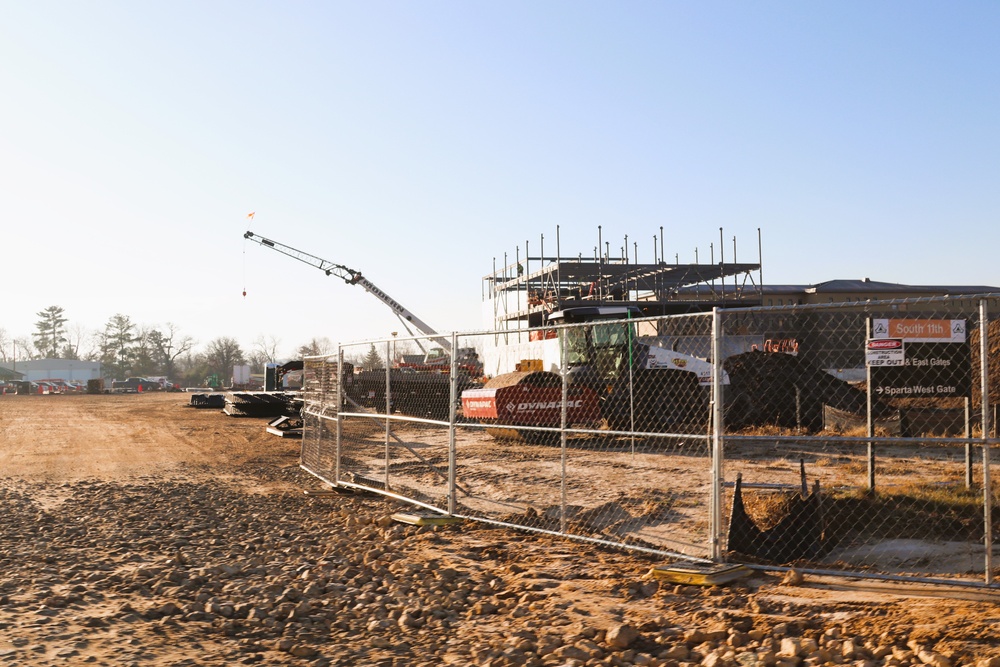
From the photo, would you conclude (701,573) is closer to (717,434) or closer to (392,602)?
(717,434)

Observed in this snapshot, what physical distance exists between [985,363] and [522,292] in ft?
140

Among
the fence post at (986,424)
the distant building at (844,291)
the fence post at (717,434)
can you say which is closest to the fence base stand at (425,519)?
the fence post at (717,434)

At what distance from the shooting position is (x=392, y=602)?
737 cm

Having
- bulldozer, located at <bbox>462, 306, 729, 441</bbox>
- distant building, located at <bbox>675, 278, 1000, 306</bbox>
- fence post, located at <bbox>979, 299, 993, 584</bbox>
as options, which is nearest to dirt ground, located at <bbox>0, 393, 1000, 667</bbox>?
fence post, located at <bbox>979, 299, 993, 584</bbox>

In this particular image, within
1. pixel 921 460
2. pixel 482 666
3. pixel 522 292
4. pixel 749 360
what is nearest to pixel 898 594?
pixel 482 666

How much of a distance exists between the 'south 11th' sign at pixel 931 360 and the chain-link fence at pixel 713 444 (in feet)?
0.06

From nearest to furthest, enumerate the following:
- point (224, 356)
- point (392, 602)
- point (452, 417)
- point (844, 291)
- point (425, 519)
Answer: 1. point (392, 602)
2. point (452, 417)
3. point (425, 519)
4. point (844, 291)
5. point (224, 356)

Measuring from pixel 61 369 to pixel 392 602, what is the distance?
139 meters

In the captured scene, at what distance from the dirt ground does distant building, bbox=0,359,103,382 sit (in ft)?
429

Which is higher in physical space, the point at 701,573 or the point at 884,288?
the point at 884,288

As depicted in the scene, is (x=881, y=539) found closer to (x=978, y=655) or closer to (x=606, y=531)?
(x=606, y=531)

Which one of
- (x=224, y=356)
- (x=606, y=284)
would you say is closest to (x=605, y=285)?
(x=606, y=284)

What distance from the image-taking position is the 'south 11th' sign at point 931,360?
8.85 m

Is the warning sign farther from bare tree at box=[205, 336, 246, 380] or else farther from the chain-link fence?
bare tree at box=[205, 336, 246, 380]
